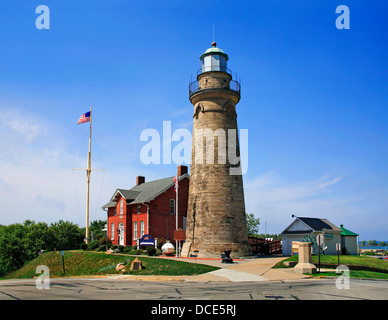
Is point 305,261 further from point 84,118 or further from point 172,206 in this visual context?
point 84,118

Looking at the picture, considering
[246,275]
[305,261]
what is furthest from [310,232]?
[246,275]

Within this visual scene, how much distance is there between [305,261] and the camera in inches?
869

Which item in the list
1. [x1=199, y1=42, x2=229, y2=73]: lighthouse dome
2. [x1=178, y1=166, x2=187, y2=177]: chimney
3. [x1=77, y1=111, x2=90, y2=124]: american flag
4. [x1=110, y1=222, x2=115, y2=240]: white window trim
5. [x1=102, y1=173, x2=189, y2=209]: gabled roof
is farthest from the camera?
[x1=110, y1=222, x2=115, y2=240]: white window trim

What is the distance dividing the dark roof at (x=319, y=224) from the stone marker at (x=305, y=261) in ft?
52.7

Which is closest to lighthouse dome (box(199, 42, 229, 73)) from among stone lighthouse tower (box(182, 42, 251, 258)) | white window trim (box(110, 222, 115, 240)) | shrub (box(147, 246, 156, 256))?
stone lighthouse tower (box(182, 42, 251, 258))

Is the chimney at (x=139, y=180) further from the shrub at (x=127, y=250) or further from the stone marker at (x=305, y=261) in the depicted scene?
A: the stone marker at (x=305, y=261)

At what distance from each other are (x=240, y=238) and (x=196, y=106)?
13.6m

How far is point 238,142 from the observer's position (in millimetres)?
35156

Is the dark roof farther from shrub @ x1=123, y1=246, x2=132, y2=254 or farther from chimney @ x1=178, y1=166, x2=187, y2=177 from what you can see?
shrub @ x1=123, y1=246, x2=132, y2=254

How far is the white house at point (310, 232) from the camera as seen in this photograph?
121 ft

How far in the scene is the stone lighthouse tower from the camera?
32094mm

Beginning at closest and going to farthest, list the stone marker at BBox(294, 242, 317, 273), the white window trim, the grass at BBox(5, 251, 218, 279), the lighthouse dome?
the stone marker at BBox(294, 242, 317, 273), the grass at BBox(5, 251, 218, 279), the lighthouse dome, the white window trim

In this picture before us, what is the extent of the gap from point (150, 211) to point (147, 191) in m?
4.63
